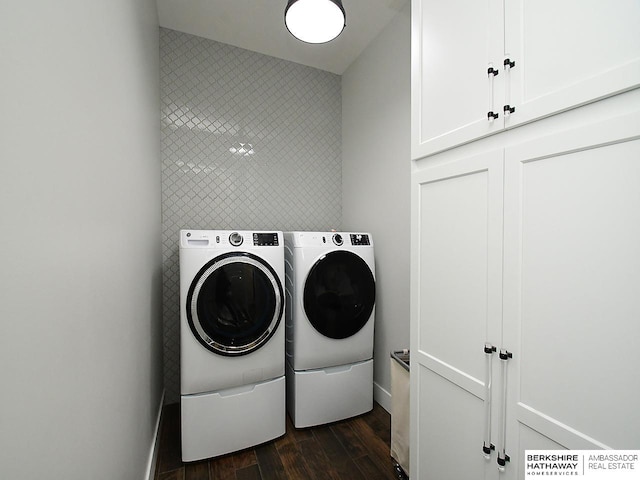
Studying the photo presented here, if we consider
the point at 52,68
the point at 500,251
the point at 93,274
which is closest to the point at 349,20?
the point at 500,251

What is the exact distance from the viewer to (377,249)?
8.13ft

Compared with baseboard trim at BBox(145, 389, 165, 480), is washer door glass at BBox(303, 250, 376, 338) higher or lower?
higher

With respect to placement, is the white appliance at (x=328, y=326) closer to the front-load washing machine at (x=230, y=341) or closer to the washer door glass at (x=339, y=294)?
the washer door glass at (x=339, y=294)

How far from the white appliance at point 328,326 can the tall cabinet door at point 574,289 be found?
1242 mm

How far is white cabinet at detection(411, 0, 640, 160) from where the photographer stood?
0.76 meters

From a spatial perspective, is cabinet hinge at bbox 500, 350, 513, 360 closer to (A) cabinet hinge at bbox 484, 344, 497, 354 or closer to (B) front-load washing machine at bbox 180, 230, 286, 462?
(A) cabinet hinge at bbox 484, 344, 497, 354

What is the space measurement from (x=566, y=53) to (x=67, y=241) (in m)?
1.35

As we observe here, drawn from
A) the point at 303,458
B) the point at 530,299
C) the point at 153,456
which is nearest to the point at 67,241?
the point at 530,299

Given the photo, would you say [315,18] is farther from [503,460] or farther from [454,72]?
[503,460]

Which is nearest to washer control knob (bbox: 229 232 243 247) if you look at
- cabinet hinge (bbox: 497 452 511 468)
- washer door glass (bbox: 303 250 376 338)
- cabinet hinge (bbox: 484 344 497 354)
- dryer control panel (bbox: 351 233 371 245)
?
washer door glass (bbox: 303 250 376 338)

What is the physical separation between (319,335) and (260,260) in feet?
2.21

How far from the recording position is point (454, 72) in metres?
1.19

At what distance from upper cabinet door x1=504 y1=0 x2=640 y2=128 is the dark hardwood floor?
1.95 metres

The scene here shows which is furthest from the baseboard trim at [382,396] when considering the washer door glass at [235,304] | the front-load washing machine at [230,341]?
the washer door glass at [235,304]
